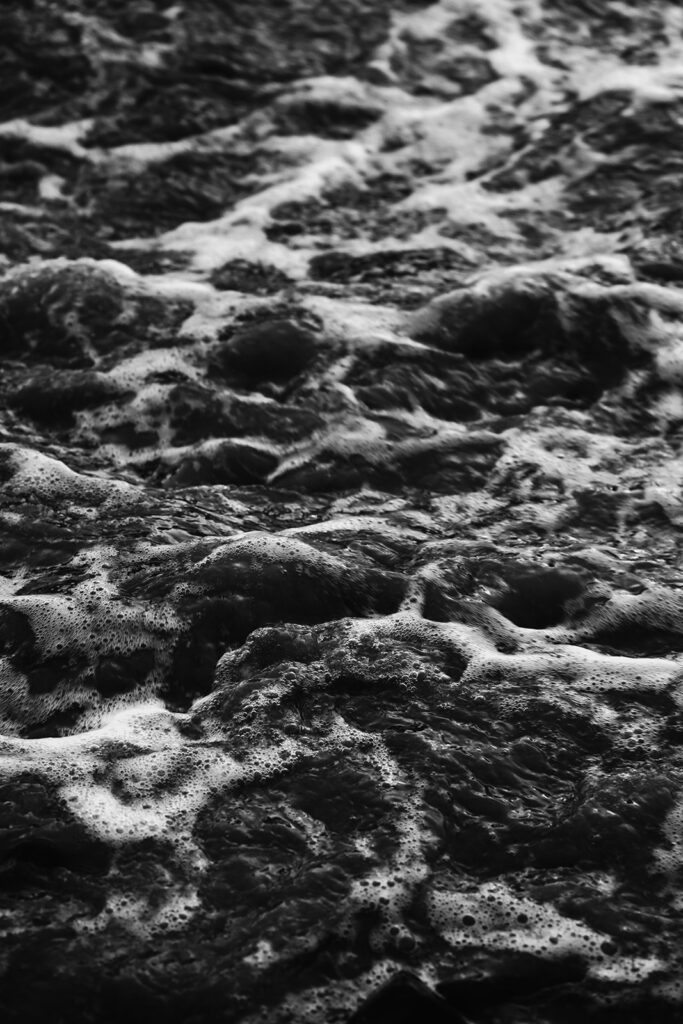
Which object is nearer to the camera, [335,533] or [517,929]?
[517,929]

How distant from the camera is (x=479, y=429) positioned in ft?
13.2

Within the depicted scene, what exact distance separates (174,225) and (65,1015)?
384cm

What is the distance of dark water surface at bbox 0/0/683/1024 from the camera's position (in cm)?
231

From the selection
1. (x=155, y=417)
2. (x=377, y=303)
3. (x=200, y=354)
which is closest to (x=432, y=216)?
(x=377, y=303)

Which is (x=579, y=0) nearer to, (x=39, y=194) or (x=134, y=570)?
(x=39, y=194)

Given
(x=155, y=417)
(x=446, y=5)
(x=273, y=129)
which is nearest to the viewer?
(x=155, y=417)

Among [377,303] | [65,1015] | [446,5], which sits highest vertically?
[446,5]

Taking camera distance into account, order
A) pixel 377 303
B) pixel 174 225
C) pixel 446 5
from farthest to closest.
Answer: pixel 446 5, pixel 174 225, pixel 377 303

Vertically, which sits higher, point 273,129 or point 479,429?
point 273,129

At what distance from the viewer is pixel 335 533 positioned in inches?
136

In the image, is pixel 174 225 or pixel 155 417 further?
pixel 174 225

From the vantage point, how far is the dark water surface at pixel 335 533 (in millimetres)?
2314

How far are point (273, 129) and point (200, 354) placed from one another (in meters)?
2.19

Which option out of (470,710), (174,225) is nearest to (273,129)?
(174,225)
